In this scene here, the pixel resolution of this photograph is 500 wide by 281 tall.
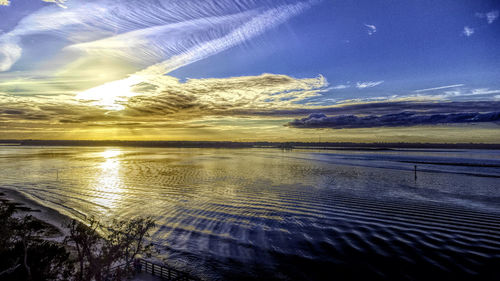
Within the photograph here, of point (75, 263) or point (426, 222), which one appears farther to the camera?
point (426, 222)

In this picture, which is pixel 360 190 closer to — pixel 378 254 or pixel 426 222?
pixel 426 222

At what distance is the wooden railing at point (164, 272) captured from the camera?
650 inches

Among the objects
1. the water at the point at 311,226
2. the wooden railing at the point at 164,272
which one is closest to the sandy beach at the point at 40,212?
the water at the point at 311,226

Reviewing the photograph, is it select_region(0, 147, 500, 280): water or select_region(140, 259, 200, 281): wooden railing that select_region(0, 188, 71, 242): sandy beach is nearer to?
select_region(0, 147, 500, 280): water

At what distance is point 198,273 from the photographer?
691 inches

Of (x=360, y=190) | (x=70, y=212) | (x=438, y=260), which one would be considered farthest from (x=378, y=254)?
(x=70, y=212)

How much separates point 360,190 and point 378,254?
25.8 meters

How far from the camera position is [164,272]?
1739 cm

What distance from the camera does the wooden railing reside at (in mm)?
16516

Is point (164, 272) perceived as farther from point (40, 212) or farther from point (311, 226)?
point (40, 212)

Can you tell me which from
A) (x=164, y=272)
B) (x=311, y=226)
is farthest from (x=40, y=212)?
(x=311, y=226)

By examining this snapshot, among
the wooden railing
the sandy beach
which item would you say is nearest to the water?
the wooden railing

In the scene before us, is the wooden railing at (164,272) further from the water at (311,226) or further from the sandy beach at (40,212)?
the sandy beach at (40,212)

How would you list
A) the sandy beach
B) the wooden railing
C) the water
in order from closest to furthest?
the wooden railing, the water, the sandy beach
